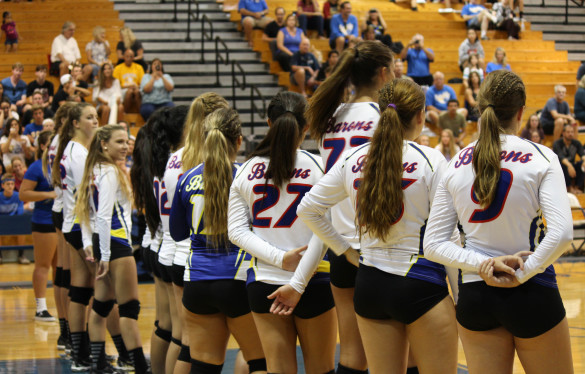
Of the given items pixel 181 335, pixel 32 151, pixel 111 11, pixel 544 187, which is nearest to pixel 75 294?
pixel 181 335

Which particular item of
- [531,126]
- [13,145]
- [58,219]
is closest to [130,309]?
[58,219]

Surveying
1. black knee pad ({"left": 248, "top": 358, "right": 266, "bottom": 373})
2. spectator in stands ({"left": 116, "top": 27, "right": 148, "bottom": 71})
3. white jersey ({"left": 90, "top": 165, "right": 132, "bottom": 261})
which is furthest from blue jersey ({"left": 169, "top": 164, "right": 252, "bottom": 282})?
spectator in stands ({"left": 116, "top": 27, "right": 148, "bottom": 71})

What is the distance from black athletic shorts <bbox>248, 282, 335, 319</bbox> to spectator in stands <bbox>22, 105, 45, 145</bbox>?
9.00m

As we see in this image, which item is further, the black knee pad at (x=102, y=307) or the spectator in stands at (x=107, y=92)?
the spectator in stands at (x=107, y=92)

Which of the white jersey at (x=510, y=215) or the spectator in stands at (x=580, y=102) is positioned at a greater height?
the white jersey at (x=510, y=215)

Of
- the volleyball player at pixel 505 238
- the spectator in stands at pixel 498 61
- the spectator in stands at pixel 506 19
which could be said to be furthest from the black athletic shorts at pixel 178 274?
the spectator in stands at pixel 506 19

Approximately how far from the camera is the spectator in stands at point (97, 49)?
43.4 ft

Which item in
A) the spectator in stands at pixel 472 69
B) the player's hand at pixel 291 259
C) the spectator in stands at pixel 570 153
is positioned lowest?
the spectator in stands at pixel 570 153

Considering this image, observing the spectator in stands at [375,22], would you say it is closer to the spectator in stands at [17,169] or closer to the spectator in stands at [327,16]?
the spectator in stands at [327,16]

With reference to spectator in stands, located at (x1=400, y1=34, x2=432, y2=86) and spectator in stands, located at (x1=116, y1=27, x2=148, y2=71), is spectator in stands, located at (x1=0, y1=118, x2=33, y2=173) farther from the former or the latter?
spectator in stands, located at (x1=400, y1=34, x2=432, y2=86)

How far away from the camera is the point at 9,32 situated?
45.7 feet

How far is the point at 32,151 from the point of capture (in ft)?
37.8

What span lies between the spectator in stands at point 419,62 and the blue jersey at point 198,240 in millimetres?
10980

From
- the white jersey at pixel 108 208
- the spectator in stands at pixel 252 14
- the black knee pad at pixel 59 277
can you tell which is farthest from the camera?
the spectator in stands at pixel 252 14
